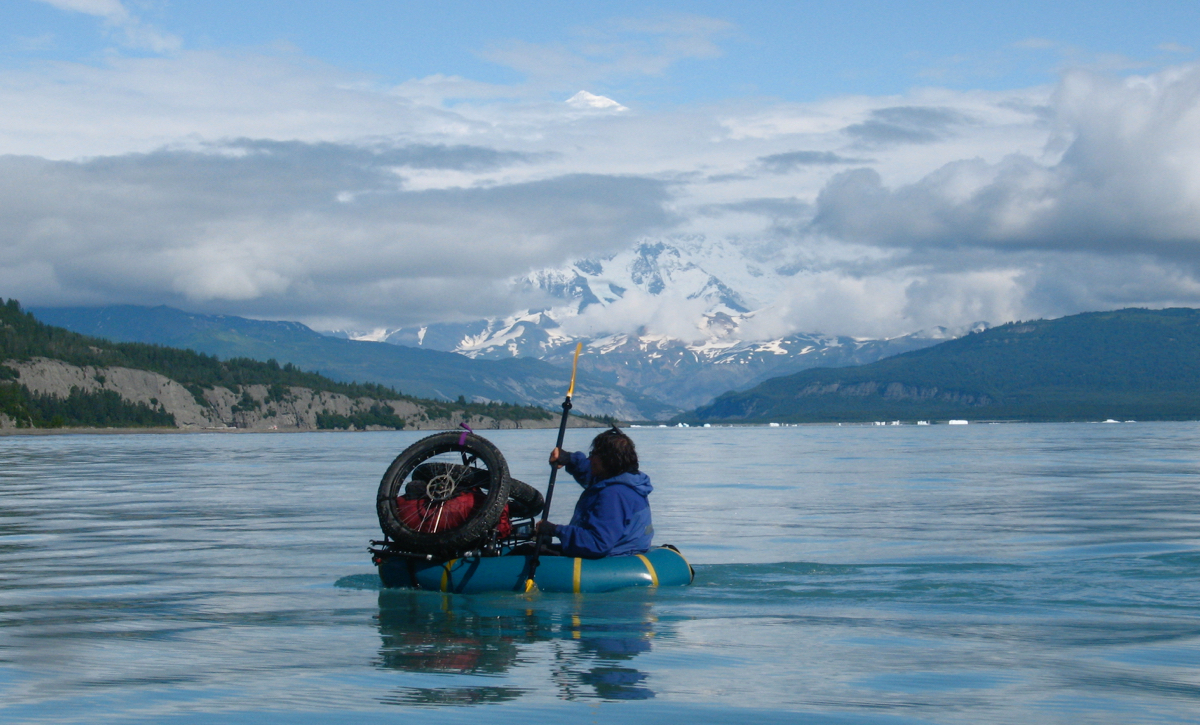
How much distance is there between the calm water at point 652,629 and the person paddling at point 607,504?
0.83 metres

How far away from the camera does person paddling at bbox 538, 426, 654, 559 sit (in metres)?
17.4

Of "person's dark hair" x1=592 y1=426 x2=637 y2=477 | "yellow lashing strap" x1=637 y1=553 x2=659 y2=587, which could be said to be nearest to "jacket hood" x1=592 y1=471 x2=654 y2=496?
"person's dark hair" x1=592 y1=426 x2=637 y2=477

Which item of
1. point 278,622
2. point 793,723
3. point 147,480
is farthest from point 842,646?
point 147,480

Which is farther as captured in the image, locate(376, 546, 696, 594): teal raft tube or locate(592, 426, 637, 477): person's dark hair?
locate(376, 546, 696, 594): teal raft tube

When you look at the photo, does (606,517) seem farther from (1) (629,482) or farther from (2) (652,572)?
(2) (652,572)

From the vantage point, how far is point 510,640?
14625mm

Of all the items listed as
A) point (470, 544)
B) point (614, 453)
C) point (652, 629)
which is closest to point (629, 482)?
point (614, 453)

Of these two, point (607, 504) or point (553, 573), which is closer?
point (607, 504)

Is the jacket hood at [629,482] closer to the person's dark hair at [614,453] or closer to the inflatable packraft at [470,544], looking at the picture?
the person's dark hair at [614,453]

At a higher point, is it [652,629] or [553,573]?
[553,573]

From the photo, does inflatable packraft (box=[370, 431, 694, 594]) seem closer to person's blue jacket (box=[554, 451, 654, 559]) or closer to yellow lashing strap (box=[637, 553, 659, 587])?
yellow lashing strap (box=[637, 553, 659, 587])

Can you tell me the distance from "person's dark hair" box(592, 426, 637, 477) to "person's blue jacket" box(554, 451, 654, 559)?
13 centimetres

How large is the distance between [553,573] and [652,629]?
2.87 m

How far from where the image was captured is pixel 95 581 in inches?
787
